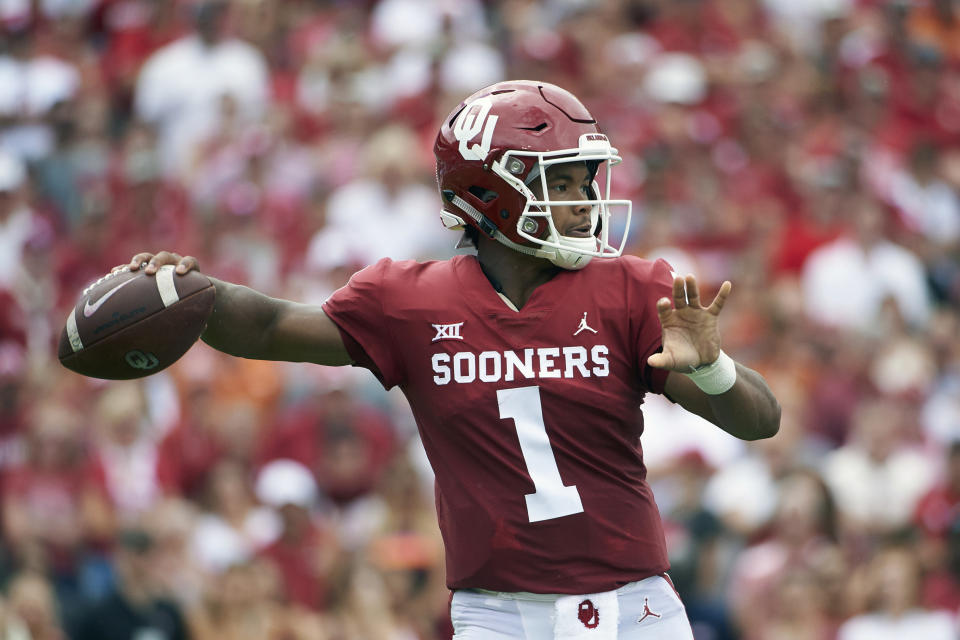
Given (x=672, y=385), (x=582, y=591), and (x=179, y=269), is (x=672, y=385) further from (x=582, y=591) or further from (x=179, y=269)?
(x=179, y=269)

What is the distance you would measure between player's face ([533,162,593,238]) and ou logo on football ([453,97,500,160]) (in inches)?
6.7

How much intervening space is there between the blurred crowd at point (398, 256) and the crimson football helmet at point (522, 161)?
3673mm

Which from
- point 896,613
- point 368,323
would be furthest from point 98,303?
point 896,613

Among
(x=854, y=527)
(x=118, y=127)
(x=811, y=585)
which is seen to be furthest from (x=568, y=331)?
(x=118, y=127)

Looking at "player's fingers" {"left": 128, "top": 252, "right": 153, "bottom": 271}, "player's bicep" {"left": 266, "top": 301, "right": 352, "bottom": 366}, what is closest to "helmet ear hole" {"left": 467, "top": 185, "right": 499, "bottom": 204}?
"player's bicep" {"left": 266, "top": 301, "right": 352, "bottom": 366}

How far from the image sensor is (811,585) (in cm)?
721

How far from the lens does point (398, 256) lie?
977 centimetres

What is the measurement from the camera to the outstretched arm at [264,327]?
404 centimetres

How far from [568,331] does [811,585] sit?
3.78 m

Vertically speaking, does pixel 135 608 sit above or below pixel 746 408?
below

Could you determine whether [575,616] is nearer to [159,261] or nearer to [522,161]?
[522,161]

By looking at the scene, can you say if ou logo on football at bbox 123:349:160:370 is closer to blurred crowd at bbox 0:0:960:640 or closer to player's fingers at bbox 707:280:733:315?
player's fingers at bbox 707:280:733:315

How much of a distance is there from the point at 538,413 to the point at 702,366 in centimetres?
43

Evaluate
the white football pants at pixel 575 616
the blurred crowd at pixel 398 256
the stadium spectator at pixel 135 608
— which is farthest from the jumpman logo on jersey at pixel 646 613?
the stadium spectator at pixel 135 608
